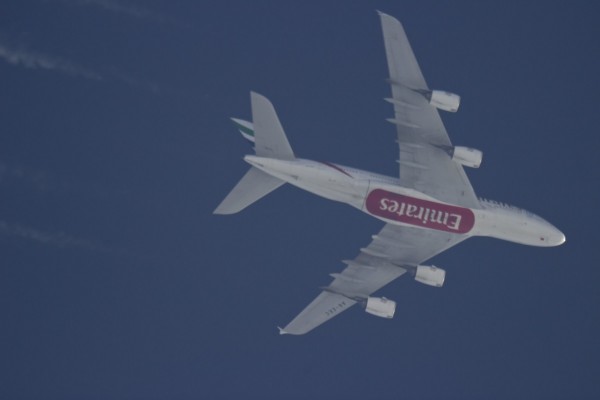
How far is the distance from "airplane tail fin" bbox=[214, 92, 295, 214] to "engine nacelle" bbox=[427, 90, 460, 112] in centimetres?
795

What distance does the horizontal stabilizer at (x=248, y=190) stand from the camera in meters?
77.6

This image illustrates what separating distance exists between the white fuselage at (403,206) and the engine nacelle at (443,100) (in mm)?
5410

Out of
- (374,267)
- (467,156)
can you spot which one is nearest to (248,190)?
(374,267)

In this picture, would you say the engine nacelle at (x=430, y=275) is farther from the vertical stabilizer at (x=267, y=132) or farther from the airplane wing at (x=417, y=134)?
the vertical stabilizer at (x=267, y=132)

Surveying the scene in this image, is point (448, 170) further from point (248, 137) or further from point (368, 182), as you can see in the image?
point (248, 137)

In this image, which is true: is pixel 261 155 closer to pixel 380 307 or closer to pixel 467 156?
pixel 467 156

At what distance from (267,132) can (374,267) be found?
10432mm

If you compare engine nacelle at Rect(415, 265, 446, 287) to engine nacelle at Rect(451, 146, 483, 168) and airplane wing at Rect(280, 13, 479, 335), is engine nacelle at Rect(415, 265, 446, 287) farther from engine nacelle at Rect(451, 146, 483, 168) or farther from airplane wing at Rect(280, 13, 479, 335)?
engine nacelle at Rect(451, 146, 483, 168)

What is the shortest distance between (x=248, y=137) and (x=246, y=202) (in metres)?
3.56

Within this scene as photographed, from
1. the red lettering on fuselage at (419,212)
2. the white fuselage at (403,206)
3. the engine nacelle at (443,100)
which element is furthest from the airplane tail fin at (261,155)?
the engine nacelle at (443,100)

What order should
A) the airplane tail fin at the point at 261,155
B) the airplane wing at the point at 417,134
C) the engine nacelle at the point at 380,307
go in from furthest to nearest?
the engine nacelle at the point at 380,307
the airplane tail fin at the point at 261,155
the airplane wing at the point at 417,134

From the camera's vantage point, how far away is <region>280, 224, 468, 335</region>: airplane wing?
8094cm

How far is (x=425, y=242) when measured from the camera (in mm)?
A: 81312

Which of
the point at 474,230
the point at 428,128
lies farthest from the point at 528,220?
the point at 428,128
